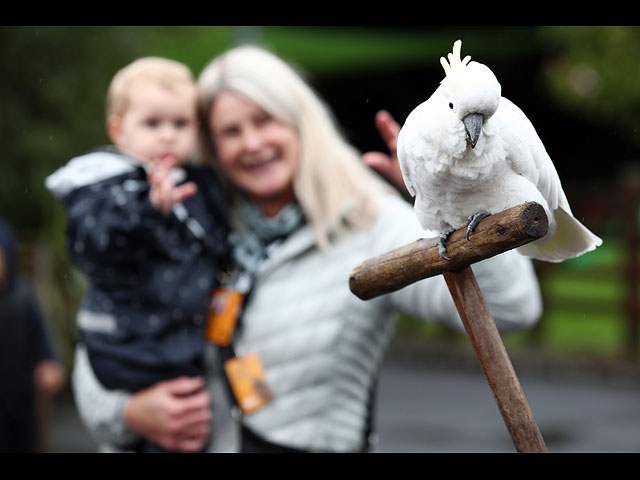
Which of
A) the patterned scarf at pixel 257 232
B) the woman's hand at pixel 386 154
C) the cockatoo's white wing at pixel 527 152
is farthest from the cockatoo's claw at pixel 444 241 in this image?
the patterned scarf at pixel 257 232

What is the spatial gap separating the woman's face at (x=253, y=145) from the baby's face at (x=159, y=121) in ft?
0.30

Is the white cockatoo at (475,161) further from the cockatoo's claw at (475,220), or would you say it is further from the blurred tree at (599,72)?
the blurred tree at (599,72)

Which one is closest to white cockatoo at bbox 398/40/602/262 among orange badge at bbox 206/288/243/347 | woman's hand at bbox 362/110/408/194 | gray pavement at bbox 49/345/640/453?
woman's hand at bbox 362/110/408/194

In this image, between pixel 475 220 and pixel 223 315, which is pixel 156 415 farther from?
pixel 475 220

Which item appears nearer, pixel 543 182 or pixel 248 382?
pixel 543 182

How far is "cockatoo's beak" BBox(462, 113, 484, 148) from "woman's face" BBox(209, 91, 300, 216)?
1.30 meters

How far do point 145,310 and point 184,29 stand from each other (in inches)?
348

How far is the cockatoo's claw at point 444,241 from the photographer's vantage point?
97 cm

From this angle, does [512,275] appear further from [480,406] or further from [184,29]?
[184,29]

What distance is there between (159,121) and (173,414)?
85 centimetres

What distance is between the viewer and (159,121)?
2.24 meters

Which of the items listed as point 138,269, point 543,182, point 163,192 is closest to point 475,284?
point 543,182
